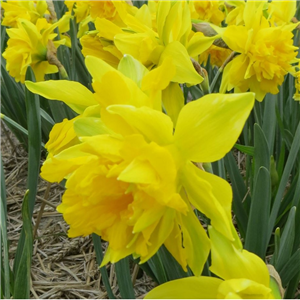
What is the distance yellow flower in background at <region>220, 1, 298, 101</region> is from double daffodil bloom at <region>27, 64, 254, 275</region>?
1.64ft

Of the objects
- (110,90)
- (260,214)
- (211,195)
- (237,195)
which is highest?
(110,90)

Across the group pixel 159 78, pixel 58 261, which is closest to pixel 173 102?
pixel 159 78

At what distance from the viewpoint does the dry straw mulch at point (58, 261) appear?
3.71ft

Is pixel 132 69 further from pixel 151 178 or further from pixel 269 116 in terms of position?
pixel 269 116

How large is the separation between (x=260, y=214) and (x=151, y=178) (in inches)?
17.3

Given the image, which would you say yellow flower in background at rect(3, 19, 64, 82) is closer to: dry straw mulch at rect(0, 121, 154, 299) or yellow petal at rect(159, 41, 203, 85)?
dry straw mulch at rect(0, 121, 154, 299)

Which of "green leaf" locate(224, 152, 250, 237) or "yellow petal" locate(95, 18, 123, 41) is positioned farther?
"green leaf" locate(224, 152, 250, 237)

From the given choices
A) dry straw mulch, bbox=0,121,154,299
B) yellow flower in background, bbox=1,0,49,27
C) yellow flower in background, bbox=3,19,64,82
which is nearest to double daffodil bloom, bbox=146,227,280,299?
dry straw mulch, bbox=0,121,154,299

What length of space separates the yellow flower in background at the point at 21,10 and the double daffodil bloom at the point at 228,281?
4.32 ft

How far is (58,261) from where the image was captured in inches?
50.3

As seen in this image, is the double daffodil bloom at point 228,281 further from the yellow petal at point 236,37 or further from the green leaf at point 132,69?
the yellow petal at point 236,37

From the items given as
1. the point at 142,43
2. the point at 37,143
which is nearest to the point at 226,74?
the point at 142,43

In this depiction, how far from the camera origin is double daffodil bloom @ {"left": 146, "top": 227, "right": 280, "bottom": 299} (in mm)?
402

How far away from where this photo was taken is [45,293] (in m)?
1.12
